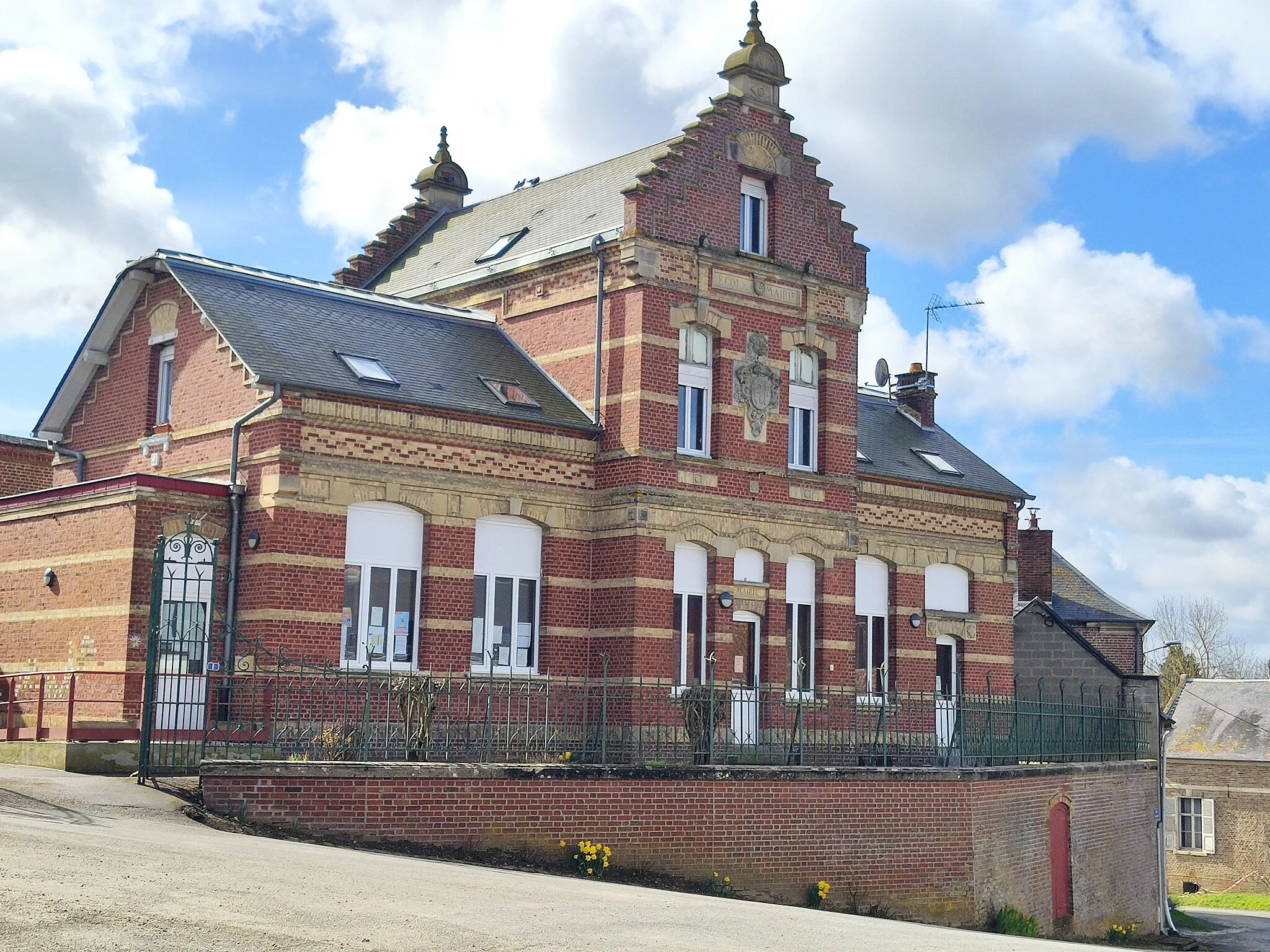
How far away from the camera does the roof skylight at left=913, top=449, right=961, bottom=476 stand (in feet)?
104

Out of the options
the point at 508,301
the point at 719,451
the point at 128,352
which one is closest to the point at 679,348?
the point at 719,451

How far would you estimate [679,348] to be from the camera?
25797 mm

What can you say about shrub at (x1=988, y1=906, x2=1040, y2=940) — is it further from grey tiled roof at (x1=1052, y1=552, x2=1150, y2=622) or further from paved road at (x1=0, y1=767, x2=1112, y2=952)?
grey tiled roof at (x1=1052, y1=552, x2=1150, y2=622)

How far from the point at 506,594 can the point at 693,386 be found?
473 cm

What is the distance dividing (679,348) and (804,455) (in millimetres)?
3303

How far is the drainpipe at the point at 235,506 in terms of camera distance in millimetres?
22078

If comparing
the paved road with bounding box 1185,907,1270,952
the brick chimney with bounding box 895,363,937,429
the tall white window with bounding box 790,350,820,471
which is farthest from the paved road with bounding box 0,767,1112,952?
the brick chimney with bounding box 895,363,937,429

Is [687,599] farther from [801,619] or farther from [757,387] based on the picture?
[757,387]

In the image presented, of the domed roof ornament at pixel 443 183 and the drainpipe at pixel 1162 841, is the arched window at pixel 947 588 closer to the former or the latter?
the drainpipe at pixel 1162 841

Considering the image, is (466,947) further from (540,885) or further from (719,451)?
(719,451)

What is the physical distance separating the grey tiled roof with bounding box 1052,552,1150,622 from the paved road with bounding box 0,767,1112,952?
2657 cm

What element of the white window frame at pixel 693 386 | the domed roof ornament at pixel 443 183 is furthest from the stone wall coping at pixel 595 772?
the domed roof ornament at pixel 443 183

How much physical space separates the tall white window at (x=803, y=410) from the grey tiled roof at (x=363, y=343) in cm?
394

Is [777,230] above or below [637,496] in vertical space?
above
